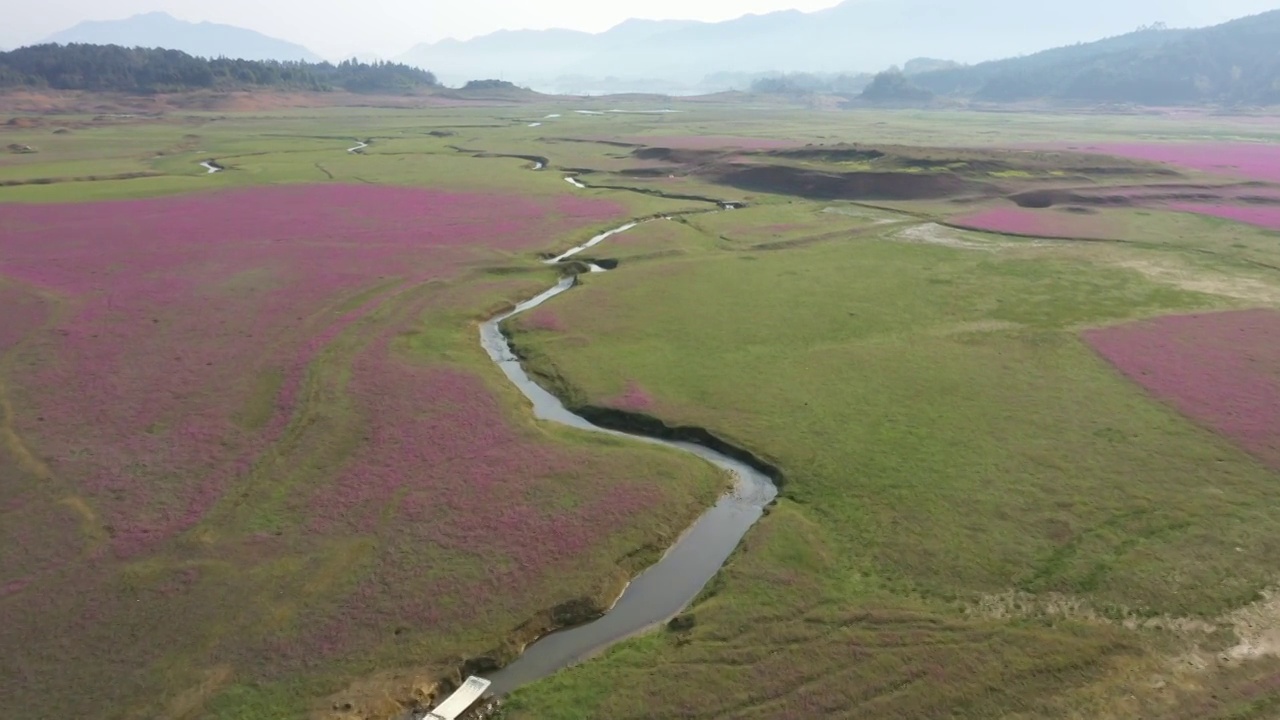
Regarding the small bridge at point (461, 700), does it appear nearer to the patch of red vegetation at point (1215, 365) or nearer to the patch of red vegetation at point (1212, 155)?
the patch of red vegetation at point (1215, 365)

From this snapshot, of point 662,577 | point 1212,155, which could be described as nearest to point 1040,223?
point 662,577

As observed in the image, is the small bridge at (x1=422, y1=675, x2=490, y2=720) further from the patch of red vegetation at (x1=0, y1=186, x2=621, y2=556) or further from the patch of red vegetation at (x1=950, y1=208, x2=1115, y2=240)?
the patch of red vegetation at (x1=950, y1=208, x2=1115, y2=240)

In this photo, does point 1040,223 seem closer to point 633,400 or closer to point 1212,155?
point 633,400

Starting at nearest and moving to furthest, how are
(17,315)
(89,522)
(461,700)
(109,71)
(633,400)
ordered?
1. (461,700)
2. (89,522)
3. (633,400)
4. (17,315)
5. (109,71)

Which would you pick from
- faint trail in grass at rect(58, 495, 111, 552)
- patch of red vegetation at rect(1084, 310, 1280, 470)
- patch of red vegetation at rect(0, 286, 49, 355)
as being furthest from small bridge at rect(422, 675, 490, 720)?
patch of red vegetation at rect(0, 286, 49, 355)

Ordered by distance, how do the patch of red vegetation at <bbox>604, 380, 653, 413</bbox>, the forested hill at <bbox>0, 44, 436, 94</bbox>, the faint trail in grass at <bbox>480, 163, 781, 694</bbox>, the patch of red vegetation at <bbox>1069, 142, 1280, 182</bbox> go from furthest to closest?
the forested hill at <bbox>0, 44, 436, 94</bbox>, the patch of red vegetation at <bbox>1069, 142, 1280, 182</bbox>, the patch of red vegetation at <bbox>604, 380, 653, 413</bbox>, the faint trail in grass at <bbox>480, 163, 781, 694</bbox>

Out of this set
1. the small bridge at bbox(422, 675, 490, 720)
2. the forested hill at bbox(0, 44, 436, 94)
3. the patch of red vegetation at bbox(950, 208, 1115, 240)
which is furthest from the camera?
the forested hill at bbox(0, 44, 436, 94)

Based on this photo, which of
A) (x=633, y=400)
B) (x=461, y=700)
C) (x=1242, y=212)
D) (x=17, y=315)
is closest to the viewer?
(x=461, y=700)
